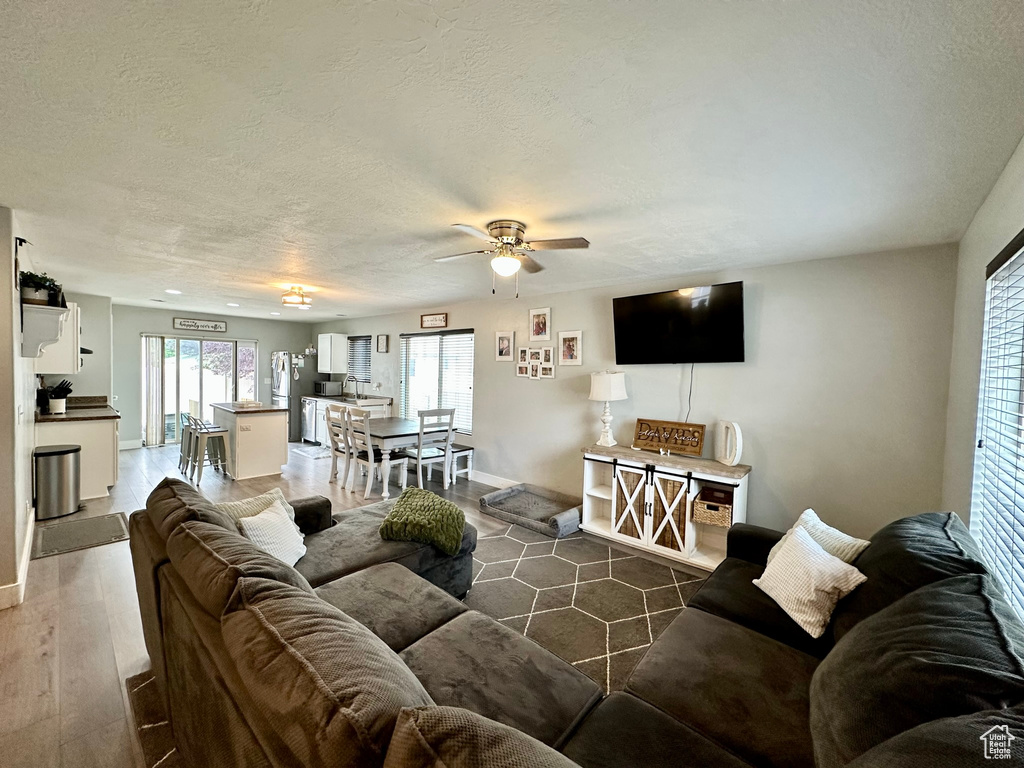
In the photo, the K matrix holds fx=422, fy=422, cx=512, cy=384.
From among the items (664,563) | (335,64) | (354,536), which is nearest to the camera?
(335,64)

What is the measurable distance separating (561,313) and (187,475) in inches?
208

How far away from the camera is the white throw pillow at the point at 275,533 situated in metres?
2.03

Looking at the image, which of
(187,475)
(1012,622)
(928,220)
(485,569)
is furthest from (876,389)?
(187,475)

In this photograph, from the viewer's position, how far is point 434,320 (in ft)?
20.5

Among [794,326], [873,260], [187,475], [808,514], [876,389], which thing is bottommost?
[187,475]

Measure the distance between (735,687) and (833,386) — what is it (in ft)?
8.48

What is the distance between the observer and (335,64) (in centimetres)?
122

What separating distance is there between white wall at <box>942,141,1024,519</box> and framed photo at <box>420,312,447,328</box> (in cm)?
514

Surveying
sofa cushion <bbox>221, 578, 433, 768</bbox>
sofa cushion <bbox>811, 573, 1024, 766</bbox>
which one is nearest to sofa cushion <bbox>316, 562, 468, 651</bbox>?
sofa cushion <bbox>221, 578, 433, 768</bbox>

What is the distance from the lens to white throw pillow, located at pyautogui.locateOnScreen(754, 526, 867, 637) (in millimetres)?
1683

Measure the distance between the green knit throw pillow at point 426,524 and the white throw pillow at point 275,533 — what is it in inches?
18.7

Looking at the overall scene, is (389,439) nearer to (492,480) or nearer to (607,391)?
(492,480)

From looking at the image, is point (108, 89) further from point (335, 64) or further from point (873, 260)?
point (873, 260)

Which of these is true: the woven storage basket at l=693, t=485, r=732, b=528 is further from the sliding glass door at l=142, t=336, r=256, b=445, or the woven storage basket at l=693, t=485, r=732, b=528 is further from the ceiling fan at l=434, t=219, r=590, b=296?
the sliding glass door at l=142, t=336, r=256, b=445
